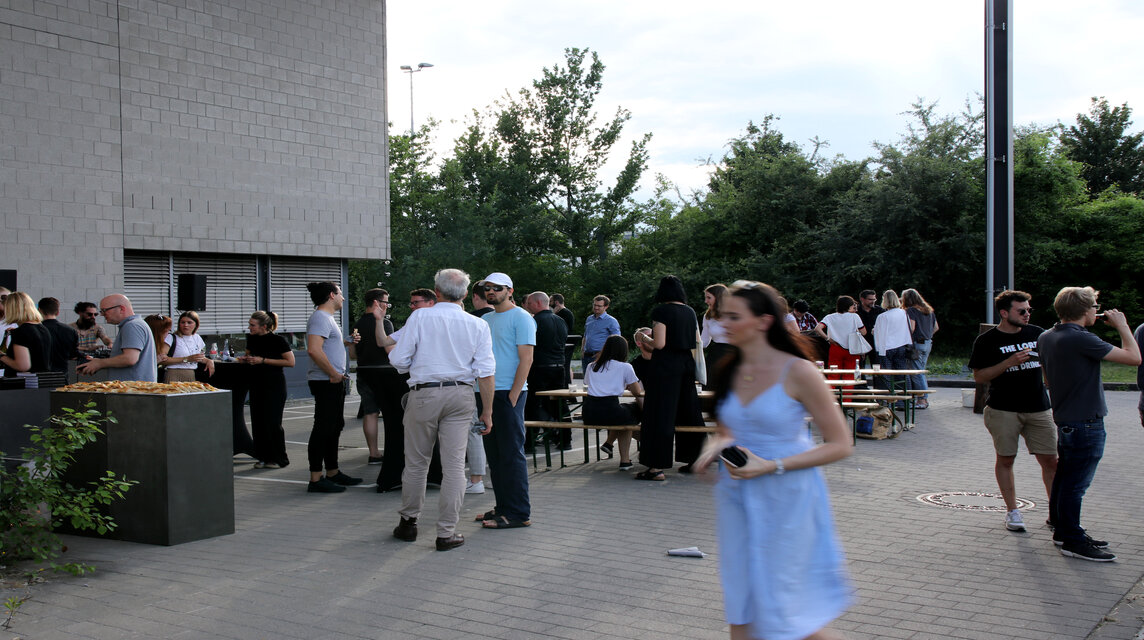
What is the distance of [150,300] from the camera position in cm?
1694

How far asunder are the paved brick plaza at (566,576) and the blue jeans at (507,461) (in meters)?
0.22

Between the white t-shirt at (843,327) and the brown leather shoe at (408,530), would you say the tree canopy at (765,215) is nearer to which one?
the white t-shirt at (843,327)

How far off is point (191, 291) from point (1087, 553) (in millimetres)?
13239

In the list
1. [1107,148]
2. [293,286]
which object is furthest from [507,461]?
[1107,148]

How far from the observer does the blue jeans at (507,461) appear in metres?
7.23

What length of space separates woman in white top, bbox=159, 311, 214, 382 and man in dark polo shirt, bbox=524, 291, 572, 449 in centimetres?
357

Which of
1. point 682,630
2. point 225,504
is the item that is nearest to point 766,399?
point 682,630

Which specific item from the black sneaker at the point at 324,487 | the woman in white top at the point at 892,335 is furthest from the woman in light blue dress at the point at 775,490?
the woman in white top at the point at 892,335

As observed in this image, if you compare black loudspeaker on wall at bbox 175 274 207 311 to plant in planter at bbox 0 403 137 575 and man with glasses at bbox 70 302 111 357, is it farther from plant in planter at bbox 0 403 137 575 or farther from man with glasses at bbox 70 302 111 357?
plant in planter at bbox 0 403 137 575

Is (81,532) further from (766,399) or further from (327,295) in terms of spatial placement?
(766,399)

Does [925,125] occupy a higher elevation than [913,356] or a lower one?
higher

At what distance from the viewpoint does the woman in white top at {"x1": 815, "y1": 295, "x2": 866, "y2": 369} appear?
571 inches

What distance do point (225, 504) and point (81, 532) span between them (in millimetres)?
1083

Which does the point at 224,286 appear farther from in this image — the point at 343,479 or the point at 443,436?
the point at 443,436
